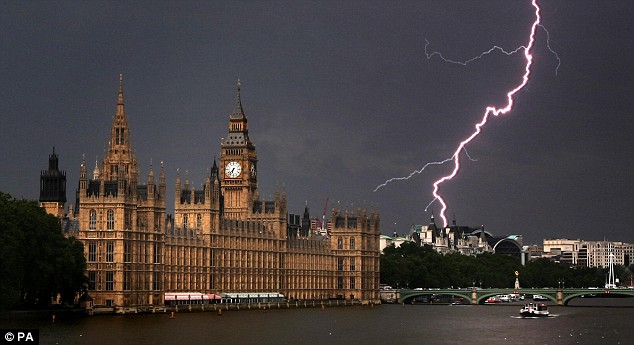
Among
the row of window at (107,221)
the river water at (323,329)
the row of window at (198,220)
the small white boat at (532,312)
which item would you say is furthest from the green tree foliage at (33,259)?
the small white boat at (532,312)

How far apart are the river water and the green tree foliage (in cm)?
379

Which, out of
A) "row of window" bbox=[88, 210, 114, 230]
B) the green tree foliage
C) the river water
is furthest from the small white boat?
the green tree foliage

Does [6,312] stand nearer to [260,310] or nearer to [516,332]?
[516,332]

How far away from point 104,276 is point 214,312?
18813mm

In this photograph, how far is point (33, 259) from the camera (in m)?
131

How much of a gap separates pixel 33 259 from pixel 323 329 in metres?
28.1

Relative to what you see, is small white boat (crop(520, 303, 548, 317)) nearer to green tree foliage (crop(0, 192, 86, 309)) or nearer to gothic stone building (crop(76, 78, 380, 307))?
gothic stone building (crop(76, 78, 380, 307))

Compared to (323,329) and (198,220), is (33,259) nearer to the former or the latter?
(323,329)

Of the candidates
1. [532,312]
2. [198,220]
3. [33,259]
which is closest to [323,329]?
[33,259]

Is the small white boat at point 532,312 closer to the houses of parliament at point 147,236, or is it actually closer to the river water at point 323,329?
the river water at point 323,329

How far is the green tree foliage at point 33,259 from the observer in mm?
119562

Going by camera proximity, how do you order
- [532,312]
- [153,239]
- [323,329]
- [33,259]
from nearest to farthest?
[33,259] < [323,329] < [153,239] < [532,312]

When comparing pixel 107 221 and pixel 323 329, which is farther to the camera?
pixel 107 221

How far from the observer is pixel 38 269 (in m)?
130
